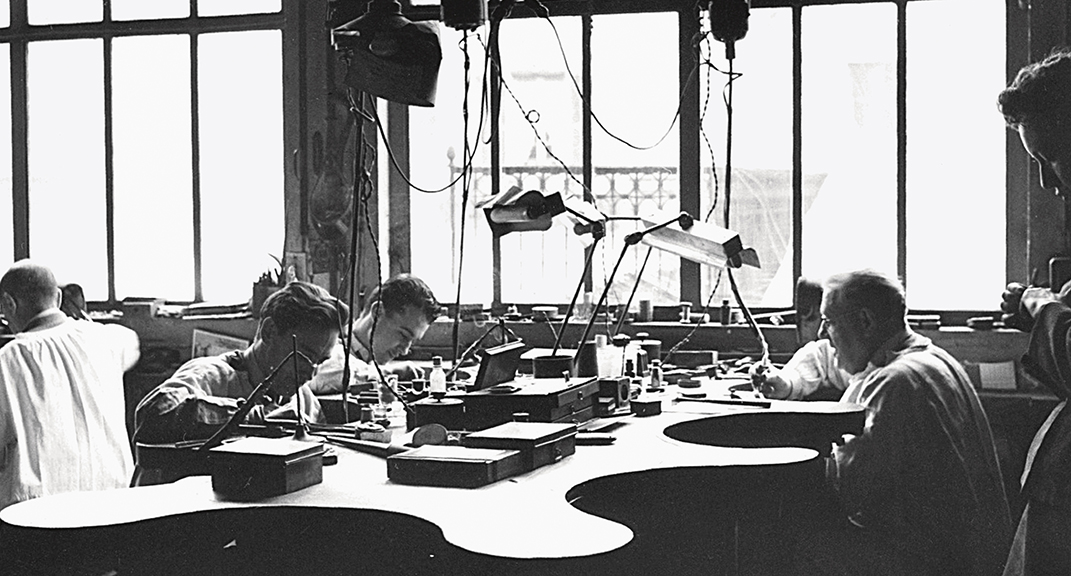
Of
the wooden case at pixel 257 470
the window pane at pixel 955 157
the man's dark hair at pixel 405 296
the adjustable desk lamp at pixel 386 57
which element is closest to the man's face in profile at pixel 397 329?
the man's dark hair at pixel 405 296

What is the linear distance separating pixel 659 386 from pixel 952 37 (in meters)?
2.92

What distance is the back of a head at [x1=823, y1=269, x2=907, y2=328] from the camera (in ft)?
12.9

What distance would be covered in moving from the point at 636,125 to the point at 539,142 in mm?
576

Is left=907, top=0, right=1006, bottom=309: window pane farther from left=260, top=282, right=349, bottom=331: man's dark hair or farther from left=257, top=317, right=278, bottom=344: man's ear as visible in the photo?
left=257, top=317, right=278, bottom=344: man's ear

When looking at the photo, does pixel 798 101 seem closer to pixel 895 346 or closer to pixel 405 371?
pixel 405 371

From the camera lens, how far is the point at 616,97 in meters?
7.21

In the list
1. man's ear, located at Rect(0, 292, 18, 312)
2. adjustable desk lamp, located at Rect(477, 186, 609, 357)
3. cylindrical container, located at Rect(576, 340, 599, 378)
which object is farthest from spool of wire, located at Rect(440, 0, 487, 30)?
man's ear, located at Rect(0, 292, 18, 312)

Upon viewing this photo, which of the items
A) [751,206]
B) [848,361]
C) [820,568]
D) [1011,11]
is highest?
[1011,11]

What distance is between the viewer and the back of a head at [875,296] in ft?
12.9

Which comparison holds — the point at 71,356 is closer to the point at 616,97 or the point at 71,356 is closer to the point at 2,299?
the point at 2,299

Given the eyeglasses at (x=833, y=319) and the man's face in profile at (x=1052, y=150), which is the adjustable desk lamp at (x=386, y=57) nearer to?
the eyeglasses at (x=833, y=319)

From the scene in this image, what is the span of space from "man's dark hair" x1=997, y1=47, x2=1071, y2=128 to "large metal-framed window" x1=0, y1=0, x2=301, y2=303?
4919 millimetres

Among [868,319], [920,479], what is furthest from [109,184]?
[920,479]

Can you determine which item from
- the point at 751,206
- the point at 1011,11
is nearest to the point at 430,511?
the point at 751,206
